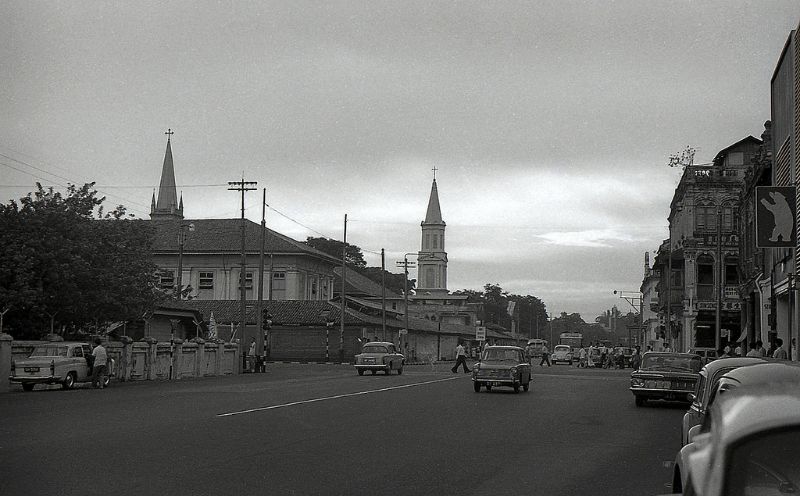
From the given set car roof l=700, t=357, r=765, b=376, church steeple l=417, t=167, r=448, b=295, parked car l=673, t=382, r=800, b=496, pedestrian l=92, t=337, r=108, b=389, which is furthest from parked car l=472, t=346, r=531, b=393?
church steeple l=417, t=167, r=448, b=295

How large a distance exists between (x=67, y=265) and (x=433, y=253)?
113 metres

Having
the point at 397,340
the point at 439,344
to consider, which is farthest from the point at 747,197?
the point at 439,344

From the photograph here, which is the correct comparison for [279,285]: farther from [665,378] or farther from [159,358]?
[665,378]

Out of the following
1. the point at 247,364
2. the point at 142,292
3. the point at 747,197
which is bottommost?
the point at 247,364

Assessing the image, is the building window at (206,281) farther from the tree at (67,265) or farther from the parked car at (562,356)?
the tree at (67,265)

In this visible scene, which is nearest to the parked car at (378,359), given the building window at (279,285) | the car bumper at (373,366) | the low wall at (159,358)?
the car bumper at (373,366)

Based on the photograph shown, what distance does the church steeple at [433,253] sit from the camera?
150250 mm

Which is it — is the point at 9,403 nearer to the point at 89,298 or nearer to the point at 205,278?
the point at 89,298

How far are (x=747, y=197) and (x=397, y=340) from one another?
158ft

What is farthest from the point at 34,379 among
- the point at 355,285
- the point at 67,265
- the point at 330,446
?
the point at 355,285

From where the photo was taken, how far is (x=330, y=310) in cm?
7744

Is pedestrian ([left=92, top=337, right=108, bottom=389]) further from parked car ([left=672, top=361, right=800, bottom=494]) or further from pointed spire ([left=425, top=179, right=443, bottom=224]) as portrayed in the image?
pointed spire ([left=425, top=179, right=443, bottom=224])

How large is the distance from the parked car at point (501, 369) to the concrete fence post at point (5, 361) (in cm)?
1510

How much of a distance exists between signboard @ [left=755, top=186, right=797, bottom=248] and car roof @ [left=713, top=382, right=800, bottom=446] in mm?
20430
